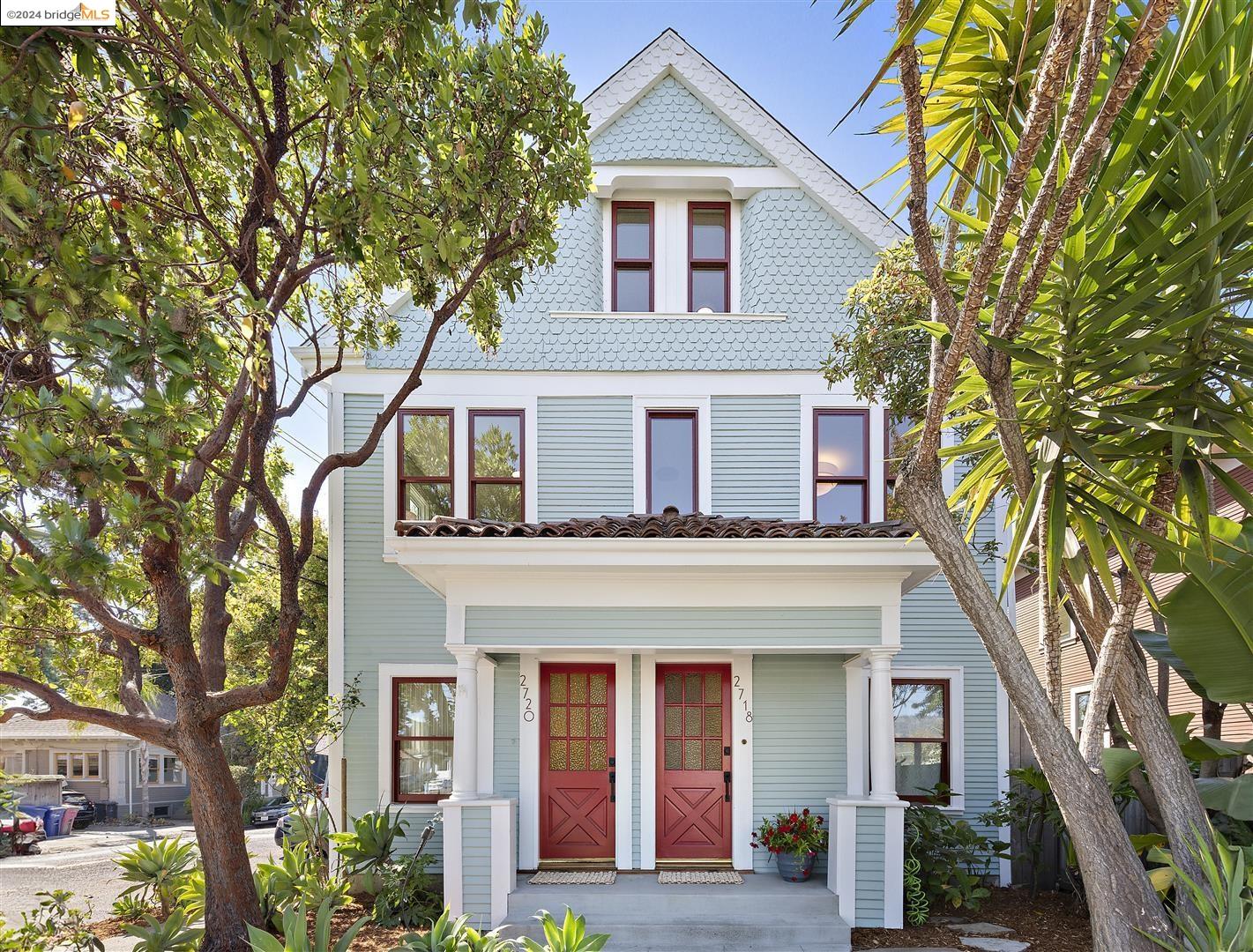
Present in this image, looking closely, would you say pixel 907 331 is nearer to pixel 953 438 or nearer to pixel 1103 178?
pixel 953 438

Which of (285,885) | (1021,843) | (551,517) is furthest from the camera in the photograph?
(551,517)

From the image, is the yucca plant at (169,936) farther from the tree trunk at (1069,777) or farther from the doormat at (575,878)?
the tree trunk at (1069,777)

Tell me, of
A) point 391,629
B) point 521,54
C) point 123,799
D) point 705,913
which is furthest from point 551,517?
point 123,799

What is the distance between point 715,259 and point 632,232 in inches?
46.3

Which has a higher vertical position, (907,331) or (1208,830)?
(907,331)

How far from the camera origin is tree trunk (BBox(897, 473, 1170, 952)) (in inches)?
154

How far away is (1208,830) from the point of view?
4.16 meters

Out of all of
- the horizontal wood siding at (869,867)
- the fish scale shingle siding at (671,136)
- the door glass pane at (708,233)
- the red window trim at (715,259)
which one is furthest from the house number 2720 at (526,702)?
the fish scale shingle siding at (671,136)

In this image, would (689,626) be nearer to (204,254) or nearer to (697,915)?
(697,915)

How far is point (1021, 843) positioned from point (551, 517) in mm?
6886

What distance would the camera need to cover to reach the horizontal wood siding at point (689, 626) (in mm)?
7973

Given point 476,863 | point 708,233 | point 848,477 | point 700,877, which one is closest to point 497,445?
point 708,233

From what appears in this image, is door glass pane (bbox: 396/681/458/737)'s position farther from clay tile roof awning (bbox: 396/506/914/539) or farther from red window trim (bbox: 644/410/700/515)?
red window trim (bbox: 644/410/700/515)

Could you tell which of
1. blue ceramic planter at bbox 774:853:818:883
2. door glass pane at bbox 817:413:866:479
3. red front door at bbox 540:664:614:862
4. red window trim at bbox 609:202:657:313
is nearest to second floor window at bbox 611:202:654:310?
red window trim at bbox 609:202:657:313
